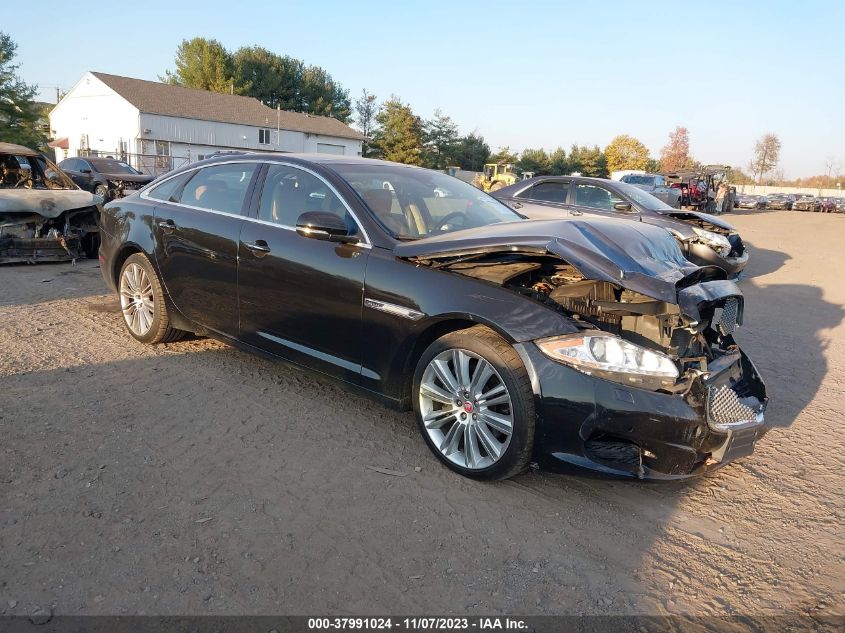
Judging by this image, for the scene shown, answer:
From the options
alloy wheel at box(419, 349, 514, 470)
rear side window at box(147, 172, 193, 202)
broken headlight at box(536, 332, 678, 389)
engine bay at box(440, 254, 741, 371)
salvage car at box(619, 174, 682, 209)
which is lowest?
alloy wheel at box(419, 349, 514, 470)

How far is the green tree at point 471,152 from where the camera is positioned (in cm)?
6652

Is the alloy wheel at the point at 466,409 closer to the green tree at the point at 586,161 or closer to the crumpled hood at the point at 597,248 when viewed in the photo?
the crumpled hood at the point at 597,248

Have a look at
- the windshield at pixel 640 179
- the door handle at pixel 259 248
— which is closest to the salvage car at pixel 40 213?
the door handle at pixel 259 248

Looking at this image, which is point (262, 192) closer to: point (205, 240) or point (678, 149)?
point (205, 240)

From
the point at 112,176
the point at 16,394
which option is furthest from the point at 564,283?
the point at 112,176

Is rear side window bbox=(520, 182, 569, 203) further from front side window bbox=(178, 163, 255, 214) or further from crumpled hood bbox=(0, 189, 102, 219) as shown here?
crumpled hood bbox=(0, 189, 102, 219)

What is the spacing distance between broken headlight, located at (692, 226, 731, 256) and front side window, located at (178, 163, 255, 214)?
24.1 ft

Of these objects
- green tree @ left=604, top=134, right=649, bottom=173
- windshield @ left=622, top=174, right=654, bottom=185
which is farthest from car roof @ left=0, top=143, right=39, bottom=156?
green tree @ left=604, top=134, right=649, bottom=173

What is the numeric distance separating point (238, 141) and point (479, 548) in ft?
165

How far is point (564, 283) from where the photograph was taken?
3.58 m

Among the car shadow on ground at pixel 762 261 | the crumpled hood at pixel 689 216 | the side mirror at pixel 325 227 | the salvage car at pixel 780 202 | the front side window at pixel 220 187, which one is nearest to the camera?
the side mirror at pixel 325 227

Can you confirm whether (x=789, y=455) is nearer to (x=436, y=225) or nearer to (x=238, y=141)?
(x=436, y=225)

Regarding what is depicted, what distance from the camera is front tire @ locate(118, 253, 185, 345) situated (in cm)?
512

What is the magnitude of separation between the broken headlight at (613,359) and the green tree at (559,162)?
70735 mm
